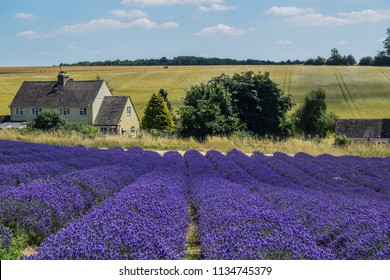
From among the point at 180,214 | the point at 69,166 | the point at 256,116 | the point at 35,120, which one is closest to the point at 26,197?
the point at 180,214

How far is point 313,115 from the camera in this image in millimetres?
57375

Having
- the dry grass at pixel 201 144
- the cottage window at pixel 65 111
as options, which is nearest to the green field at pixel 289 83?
the cottage window at pixel 65 111

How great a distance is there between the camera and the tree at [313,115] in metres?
56.8

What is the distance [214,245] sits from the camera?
5359 millimetres

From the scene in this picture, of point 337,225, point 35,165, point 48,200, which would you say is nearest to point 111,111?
point 35,165

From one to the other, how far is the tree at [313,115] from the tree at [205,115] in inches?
890

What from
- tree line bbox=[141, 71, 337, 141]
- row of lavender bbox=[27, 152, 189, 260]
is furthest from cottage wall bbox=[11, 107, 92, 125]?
row of lavender bbox=[27, 152, 189, 260]

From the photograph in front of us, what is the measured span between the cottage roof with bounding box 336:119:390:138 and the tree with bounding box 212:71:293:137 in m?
17.6

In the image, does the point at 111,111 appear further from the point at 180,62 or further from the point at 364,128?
the point at 180,62

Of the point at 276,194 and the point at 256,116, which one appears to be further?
the point at 256,116

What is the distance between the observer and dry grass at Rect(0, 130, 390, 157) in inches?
1198

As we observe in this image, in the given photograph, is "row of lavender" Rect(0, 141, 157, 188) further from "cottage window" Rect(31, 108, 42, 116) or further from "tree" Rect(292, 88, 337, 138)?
"tree" Rect(292, 88, 337, 138)

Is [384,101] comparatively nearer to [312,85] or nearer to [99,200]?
[312,85]

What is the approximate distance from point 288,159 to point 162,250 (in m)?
18.2
